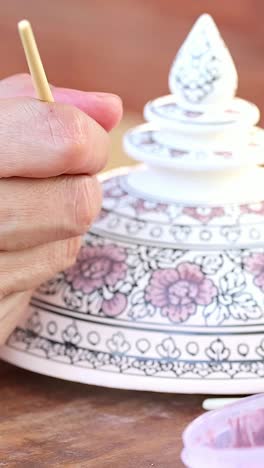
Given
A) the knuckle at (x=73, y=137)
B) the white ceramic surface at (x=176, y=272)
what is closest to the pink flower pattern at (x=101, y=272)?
the white ceramic surface at (x=176, y=272)

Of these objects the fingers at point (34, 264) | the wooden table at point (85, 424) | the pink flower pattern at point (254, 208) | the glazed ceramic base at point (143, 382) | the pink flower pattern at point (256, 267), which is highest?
the pink flower pattern at point (254, 208)

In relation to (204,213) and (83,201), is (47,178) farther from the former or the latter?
(204,213)

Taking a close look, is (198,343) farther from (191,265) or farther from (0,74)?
(0,74)

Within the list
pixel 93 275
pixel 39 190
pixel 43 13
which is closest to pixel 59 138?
pixel 39 190

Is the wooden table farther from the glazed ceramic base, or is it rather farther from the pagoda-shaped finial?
the pagoda-shaped finial

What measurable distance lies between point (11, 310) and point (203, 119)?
0.64 feet

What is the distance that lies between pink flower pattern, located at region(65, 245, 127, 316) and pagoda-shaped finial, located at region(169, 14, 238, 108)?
5.0 inches

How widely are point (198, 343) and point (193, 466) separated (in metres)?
0.17

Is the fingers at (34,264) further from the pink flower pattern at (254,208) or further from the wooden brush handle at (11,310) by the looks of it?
the pink flower pattern at (254,208)

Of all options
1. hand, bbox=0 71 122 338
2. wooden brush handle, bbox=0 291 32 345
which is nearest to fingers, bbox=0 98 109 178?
hand, bbox=0 71 122 338

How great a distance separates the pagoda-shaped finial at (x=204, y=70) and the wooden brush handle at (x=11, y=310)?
7.4 inches

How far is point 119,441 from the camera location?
2.08 ft

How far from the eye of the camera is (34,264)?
2.18ft

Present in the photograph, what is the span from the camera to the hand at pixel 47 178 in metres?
0.60
